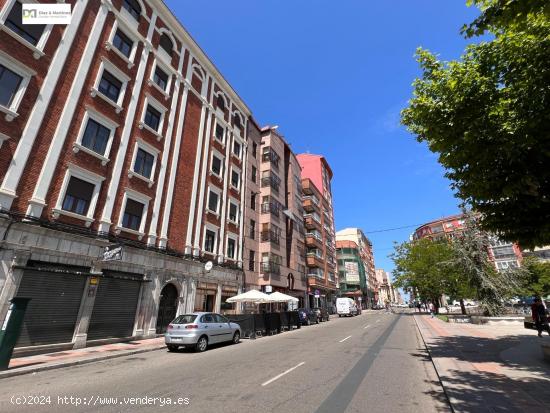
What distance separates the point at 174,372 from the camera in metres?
8.28

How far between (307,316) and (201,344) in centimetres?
1819

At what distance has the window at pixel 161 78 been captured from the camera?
20673 millimetres

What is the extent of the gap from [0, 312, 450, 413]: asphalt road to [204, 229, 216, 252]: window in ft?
40.6

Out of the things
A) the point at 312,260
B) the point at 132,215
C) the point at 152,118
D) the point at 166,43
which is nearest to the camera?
the point at 132,215

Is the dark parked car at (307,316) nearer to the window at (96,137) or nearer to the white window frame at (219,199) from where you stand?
the white window frame at (219,199)

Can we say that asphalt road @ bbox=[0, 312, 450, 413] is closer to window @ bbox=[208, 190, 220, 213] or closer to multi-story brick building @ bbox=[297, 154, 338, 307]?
window @ bbox=[208, 190, 220, 213]

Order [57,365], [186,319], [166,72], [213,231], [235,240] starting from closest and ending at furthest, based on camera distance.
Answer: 1. [57,365]
2. [186,319]
3. [166,72]
4. [213,231]
5. [235,240]

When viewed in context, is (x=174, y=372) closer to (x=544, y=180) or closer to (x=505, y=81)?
(x=544, y=180)

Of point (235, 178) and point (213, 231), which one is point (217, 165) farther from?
point (213, 231)

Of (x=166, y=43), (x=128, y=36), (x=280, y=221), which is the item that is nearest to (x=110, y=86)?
(x=128, y=36)

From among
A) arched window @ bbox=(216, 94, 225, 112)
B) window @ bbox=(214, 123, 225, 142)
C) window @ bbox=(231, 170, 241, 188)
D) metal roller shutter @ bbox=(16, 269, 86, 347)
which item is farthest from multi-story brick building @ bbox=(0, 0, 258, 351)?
window @ bbox=(231, 170, 241, 188)

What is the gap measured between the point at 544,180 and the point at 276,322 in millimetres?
16989

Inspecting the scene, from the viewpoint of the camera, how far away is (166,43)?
2203 cm

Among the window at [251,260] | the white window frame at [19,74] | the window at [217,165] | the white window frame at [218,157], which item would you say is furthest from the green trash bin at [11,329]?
the window at [251,260]
